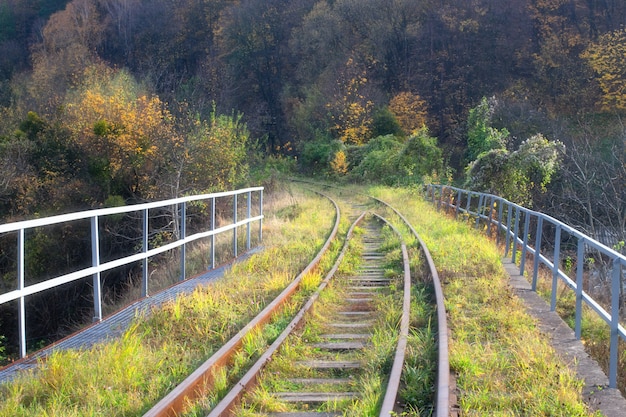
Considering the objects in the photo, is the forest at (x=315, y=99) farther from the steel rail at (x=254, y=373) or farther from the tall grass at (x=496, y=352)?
the steel rail at (x=254, y=373)

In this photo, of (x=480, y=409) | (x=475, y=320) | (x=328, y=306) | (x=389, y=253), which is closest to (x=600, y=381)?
(x=480, y=409)

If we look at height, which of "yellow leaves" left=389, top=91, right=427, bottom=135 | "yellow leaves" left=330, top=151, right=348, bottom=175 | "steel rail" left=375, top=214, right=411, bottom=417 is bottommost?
"steel rail" left=375, top=214, right=411, bottom=417

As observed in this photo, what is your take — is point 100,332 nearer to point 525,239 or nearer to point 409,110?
point 525,239

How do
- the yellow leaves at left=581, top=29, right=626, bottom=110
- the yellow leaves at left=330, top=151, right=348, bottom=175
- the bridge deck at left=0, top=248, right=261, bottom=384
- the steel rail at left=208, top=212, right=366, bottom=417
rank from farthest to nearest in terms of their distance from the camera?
the yellow leaves at left=330, top=151, right=348, bottom=175
the yellow leaves at left=581, top=29, right=626, bottom=110
the bridge deck at left=0, top=248, right=261, bottom=384
the steel rail at left=208, top=212, right=366, bottom=417

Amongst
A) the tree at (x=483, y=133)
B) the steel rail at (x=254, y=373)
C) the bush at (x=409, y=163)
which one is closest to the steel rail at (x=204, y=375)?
the steel rail at (x=254, y=373)

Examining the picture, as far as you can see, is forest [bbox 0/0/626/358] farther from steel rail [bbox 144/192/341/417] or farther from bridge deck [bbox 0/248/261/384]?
steel rail [bbox 144/192/341/417]

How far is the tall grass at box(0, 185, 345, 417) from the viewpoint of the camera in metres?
4.89

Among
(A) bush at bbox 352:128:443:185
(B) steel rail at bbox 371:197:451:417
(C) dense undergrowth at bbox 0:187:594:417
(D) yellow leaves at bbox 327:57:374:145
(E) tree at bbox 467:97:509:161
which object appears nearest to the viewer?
(B) steel rail at bbox 371:197:451:417

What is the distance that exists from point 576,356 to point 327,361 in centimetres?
242

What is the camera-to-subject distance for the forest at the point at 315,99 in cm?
2342

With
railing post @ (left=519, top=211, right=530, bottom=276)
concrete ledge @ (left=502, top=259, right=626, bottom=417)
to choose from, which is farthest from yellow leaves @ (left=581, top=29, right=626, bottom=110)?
concrete ledge @ (left=502, top=259, right=626, bottom=417)

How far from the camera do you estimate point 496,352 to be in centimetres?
630

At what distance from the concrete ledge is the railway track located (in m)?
1.46

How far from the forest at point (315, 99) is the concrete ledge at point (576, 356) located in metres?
12.3
